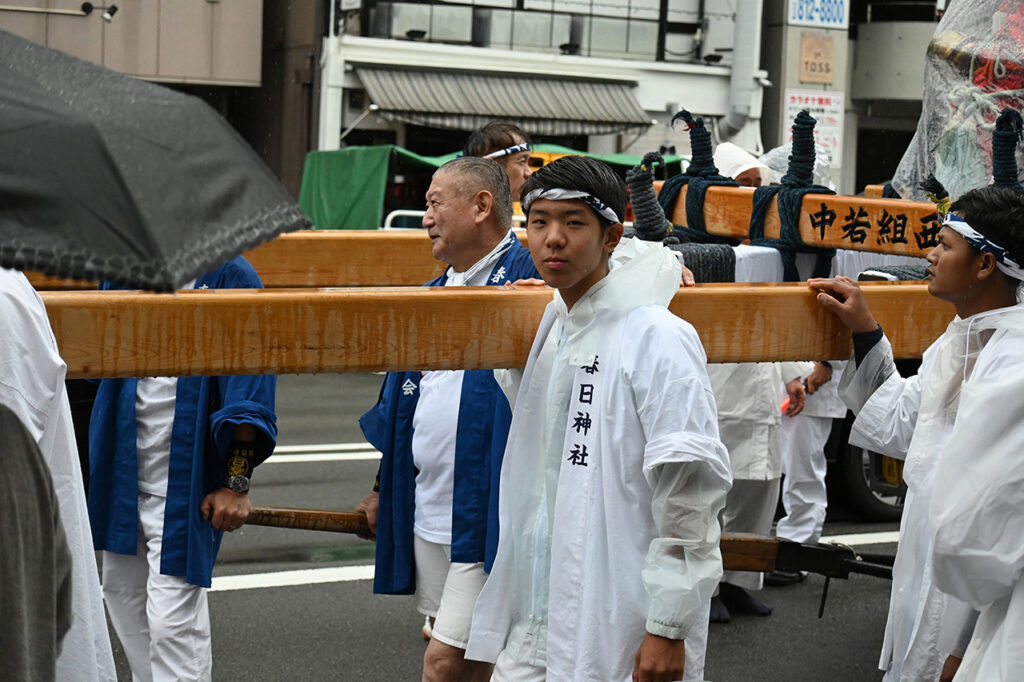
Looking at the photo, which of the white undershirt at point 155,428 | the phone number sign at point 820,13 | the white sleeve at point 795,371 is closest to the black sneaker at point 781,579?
the white sleeve at point 795,371

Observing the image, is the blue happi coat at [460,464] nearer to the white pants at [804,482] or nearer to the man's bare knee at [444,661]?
the man's bare knee at [444,661]

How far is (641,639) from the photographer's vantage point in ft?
9.54

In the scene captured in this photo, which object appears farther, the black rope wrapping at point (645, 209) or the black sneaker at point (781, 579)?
the black sneaker at point (781, 579)

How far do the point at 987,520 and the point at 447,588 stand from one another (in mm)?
1647

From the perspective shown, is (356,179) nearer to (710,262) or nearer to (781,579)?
(781,579)

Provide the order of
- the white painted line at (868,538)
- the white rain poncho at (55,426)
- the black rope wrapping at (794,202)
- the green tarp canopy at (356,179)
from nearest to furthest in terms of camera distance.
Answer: the white rain poncho at (55,426) < the black rope wrapping at (794,202) < the white painted line at (868,538) < the green tarp canopy at (356,179)

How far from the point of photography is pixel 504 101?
22.6m

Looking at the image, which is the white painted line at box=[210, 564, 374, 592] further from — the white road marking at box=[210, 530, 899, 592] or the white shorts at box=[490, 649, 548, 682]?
the white shorts at box=[490, 649, 548, 682]

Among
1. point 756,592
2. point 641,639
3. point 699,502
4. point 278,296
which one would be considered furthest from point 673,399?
point 756,592

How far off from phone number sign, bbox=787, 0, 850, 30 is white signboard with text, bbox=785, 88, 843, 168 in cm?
130

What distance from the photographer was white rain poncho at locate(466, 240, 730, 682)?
111 inches

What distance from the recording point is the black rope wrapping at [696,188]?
201 inches

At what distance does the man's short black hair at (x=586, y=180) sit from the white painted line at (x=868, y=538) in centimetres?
449

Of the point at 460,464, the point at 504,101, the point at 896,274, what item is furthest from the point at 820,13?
the point at 460,464
